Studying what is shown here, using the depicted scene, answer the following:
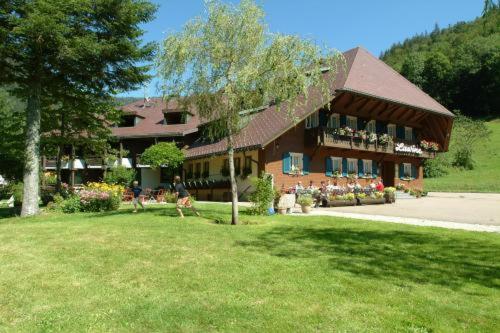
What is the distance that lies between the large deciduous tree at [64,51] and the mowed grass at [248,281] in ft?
24.9

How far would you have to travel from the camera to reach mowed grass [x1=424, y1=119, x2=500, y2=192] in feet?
131

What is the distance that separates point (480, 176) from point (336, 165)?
85.2ft

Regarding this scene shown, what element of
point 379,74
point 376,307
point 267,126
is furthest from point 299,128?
point 376,307

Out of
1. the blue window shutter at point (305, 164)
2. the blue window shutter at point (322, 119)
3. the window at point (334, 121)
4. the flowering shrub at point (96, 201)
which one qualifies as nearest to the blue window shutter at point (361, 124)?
the window at point (334, 121)

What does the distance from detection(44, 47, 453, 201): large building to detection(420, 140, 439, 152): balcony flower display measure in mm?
76

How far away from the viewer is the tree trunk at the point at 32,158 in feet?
59.7

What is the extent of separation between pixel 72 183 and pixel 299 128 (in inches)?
900

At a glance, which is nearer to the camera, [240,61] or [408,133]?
[240,61]

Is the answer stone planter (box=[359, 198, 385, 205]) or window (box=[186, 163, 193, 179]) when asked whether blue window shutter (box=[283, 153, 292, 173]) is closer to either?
stone planter (box=[359, 198, 385, 205])

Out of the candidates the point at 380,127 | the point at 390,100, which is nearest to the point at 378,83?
the point at 390,100

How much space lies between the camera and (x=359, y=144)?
28.4 m

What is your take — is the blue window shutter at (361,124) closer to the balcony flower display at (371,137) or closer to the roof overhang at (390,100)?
the balcony flower display at (371,137)

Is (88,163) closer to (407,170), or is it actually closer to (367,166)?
(367,166)

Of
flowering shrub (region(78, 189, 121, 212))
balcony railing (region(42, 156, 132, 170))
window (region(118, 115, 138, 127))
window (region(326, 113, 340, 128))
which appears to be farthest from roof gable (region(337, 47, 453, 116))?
balcony railing (region(42, 156, 132, 170))
